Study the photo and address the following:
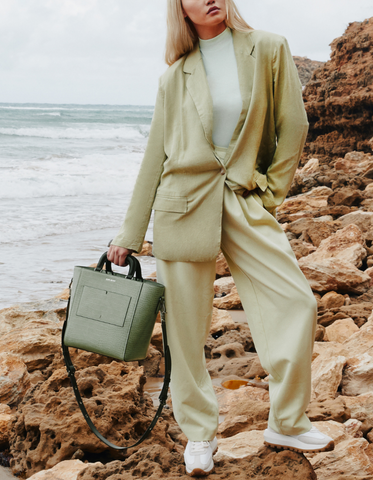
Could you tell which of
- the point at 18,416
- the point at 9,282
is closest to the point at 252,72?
the point at 18,416

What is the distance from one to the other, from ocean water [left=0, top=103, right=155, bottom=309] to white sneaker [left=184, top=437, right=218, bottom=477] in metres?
3.63

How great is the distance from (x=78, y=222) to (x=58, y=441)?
7.24m

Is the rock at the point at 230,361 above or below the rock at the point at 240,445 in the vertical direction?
below

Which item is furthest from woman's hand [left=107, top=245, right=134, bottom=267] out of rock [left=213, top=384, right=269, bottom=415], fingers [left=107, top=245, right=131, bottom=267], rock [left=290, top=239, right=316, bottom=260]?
rock [left=290, top=239, right=316, bottom=260]

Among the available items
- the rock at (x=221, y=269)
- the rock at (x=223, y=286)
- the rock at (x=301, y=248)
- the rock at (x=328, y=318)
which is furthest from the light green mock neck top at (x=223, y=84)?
the rock at (x=301, y=248)

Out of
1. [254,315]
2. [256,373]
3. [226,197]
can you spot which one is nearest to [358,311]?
[256,373]

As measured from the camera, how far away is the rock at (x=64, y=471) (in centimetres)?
217

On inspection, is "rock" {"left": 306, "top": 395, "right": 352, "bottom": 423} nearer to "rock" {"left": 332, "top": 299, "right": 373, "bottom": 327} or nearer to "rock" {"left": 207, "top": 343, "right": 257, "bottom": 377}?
"rock" {"left": 207, "top": 343, "right": 257, "bottom": 377}

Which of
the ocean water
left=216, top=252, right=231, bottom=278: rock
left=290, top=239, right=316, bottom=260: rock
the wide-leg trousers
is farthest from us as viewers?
the ocean water

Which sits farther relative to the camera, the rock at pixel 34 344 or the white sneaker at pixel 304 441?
the rock at pixel 34 344

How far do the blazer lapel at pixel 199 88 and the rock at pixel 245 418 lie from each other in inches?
57.2

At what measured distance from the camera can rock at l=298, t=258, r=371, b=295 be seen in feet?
15.2

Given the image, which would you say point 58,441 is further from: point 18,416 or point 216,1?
point 216,1

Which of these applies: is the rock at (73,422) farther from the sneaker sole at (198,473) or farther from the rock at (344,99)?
the rock at (344,99)
